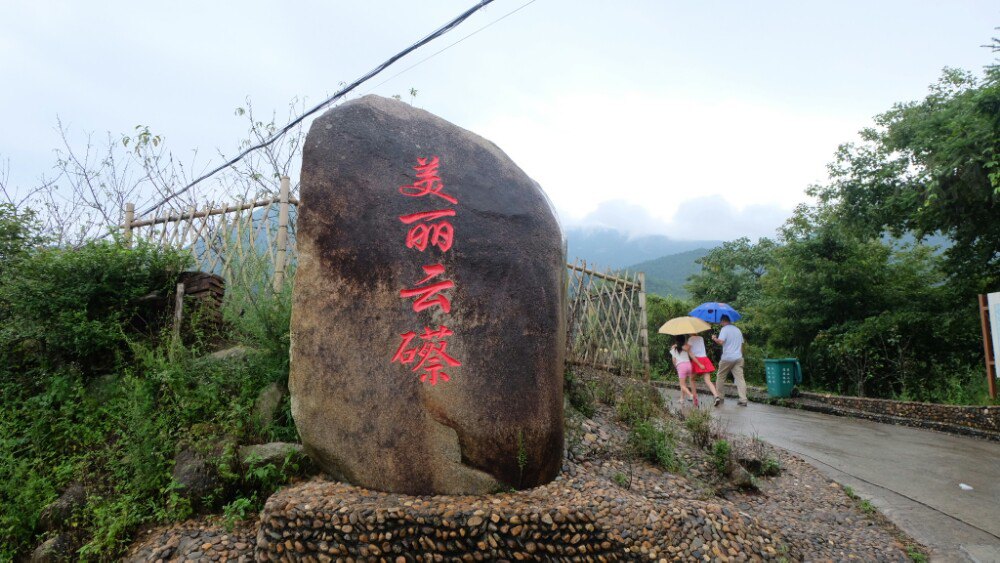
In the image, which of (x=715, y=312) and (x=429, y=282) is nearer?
(x=429, y=282)

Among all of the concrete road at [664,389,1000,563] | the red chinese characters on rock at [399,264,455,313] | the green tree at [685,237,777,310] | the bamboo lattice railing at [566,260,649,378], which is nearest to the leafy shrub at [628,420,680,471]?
the concrete road at [664,389,1000,563]

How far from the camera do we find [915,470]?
4.82 meters

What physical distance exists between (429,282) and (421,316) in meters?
0.21

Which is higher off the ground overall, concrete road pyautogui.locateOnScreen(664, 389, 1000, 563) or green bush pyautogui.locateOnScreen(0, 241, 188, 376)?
green bush pyautogui.locateOnScreen(0, 241, 188, 376)

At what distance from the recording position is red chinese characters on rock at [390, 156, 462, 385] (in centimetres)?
325

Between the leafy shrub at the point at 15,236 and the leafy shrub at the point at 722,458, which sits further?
the leafy shrub at the point at 15,236

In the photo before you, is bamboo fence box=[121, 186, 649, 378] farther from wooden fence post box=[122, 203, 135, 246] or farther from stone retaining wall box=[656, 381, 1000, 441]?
stone retaining wall box=[656, 381, 1000, 441]

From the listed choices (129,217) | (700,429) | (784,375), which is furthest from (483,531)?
(784,375)

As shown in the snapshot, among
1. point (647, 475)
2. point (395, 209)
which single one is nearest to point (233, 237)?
point (395, 209)

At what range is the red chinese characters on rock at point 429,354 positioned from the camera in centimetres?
322

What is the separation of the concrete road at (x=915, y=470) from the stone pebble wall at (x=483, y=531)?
4.29 feet

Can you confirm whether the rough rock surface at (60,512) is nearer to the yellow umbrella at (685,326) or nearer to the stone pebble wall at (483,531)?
the stone pebble wall at (483,531)

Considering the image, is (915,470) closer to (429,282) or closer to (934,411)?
(934,411)

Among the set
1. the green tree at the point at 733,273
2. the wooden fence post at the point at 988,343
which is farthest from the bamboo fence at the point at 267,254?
the green tree at the point at 733,273
